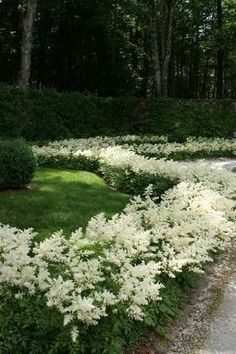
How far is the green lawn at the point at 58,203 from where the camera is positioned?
8102 mm

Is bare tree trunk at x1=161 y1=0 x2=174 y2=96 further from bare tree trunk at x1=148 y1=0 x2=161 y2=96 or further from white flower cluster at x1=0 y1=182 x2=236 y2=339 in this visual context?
white flower cluster at x1=0 y1=182 x2=236 y2=339

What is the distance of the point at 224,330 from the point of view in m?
5.71

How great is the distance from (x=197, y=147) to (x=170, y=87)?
102 feet

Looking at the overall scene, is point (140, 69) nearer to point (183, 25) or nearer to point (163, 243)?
point (183, 25)

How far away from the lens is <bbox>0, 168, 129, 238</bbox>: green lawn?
8.10 metres

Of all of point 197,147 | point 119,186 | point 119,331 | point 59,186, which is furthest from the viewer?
point 197,147

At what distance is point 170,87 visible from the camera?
5094cm

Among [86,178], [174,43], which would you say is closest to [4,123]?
[86,178]

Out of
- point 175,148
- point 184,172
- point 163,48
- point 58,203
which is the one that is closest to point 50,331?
point 58,203

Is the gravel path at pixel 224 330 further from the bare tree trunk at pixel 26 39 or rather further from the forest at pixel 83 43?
the forest at pixel 83 43

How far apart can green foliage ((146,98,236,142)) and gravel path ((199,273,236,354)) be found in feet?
73.0

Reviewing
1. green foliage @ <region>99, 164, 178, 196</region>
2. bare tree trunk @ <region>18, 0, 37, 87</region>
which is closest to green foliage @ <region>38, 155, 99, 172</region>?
green foliage @ <region>99, 164, 178, 196</region>

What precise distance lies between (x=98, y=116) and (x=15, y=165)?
55.9 feet

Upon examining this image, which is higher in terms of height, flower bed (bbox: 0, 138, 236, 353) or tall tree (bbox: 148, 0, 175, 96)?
tall tree (bbox: 148, 0, 175, 96)
